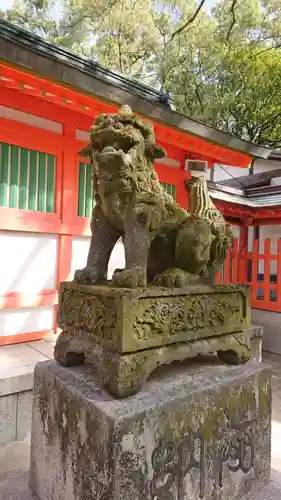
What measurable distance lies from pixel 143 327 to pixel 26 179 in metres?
2.55

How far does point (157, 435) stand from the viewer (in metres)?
1.32

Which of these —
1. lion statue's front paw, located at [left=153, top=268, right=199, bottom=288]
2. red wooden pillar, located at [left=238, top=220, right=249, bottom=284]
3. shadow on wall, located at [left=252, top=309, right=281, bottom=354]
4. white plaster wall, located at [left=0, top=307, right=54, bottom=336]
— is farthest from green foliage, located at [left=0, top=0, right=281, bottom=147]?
lion statue's front paw, located at [left=153, top=268, right=199, bottom=288]

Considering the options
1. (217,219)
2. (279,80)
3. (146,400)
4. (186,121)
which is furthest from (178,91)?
(146,400)

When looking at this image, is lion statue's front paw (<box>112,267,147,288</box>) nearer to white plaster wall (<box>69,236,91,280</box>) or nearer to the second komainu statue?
the second komainu statue

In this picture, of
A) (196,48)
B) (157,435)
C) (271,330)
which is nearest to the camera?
(157,435)

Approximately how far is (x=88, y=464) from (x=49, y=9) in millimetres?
18587

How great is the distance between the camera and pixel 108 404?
1301mm

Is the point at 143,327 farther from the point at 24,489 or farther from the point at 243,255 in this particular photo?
the point at 243,255

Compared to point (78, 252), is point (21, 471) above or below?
below

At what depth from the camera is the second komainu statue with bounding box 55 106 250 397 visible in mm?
1371

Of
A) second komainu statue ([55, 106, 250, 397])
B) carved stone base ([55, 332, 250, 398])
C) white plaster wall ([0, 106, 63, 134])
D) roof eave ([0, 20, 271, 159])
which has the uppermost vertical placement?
roof eave ([0, 20, 271, 159])

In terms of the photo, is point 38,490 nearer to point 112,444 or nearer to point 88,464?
point 88,464

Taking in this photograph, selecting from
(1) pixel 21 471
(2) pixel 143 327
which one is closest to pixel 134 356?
(2) pixel 143 327

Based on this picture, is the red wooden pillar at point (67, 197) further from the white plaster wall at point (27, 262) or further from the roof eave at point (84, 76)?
the roof eave at point (84, 76)
